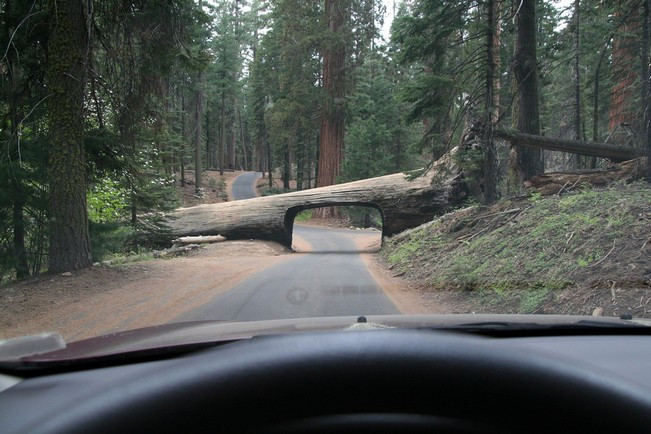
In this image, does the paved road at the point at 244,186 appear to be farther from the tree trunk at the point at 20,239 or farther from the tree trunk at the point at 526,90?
the tree trunk at the point at 20,239

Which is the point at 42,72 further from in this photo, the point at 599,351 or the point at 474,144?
the point at 599,351

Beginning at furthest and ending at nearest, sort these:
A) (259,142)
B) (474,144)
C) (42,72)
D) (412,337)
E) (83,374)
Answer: (259,142), (474,144), (42,72), (83,374), (412,337)

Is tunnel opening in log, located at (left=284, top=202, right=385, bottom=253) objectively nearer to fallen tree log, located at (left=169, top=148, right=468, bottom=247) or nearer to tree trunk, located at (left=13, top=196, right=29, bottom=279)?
fallen tree log, located at (left=169, top=148, right=468, bottom=247)

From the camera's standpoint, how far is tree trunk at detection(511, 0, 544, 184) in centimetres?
1587

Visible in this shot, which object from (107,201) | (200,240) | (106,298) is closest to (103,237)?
(107,201)

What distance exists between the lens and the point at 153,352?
1.97 meters

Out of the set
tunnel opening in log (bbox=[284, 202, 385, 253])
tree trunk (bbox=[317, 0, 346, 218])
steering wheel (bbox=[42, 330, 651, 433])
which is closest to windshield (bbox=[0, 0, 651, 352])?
tunnel opening in log (bbox=[284, 202, 385, 253])

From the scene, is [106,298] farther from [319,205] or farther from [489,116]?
[319,205]

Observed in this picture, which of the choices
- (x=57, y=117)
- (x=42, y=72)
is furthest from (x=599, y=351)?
Result: (x=42, y=72)

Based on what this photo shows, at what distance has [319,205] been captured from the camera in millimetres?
25109

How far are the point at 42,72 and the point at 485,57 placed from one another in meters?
11.8

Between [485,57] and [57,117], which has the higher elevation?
[485,57]

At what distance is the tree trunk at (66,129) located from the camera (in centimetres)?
1136

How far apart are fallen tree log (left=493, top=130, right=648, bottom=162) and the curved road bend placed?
581 centimetres
